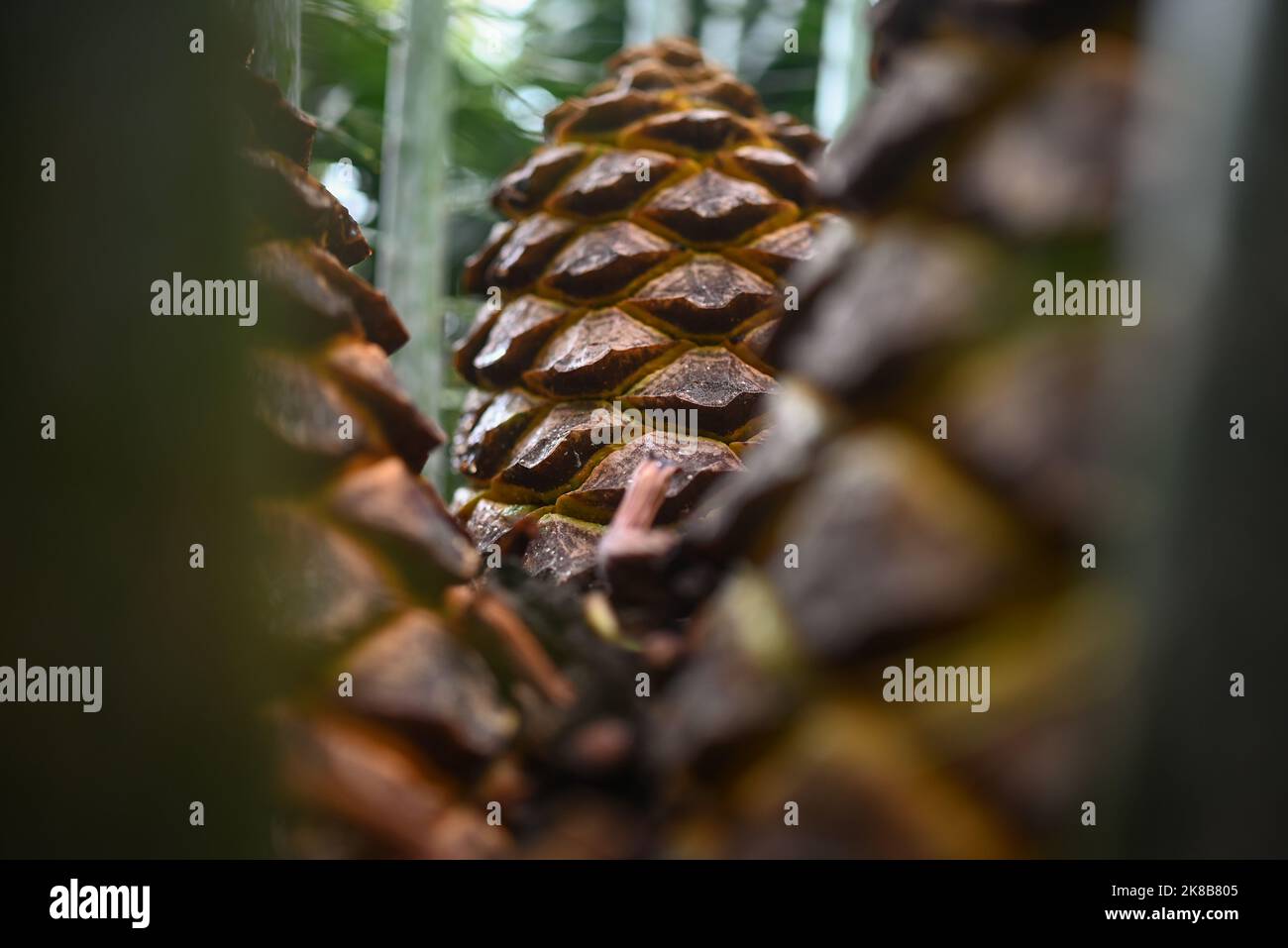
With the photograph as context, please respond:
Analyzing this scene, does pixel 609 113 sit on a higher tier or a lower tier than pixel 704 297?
higher

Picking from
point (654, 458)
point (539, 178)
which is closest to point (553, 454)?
point (654, 458)

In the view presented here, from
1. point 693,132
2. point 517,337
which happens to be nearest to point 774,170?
point 693,132

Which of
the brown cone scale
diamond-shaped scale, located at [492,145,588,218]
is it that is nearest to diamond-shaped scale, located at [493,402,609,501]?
the brown cone scale

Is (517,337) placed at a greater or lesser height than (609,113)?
lesser

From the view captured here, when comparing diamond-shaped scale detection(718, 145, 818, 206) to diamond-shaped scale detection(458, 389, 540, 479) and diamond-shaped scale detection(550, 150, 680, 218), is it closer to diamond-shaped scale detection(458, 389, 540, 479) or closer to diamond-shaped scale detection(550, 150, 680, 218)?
diamond-shaped scale detection(550, 150, 680, 218)

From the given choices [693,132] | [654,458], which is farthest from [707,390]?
[693,132]

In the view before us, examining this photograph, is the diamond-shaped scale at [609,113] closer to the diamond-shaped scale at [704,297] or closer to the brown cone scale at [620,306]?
the brown cone scale at [620,306]

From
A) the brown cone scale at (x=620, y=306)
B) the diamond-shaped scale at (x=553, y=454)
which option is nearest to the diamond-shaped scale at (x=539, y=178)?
the brown cone scale at (x=620, y=306)

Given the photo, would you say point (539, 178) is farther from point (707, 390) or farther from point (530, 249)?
point (707, 390)

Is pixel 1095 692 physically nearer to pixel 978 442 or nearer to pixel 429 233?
pixel 978 442

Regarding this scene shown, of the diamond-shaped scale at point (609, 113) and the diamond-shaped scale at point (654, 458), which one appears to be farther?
the diamond-shaped scale at point (609, 113)

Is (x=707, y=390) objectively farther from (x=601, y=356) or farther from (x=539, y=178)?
(x=539, y=178)

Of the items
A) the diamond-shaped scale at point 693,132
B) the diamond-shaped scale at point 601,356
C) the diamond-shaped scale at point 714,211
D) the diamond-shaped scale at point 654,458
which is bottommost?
the diamond-shaped scale at point 654,458
